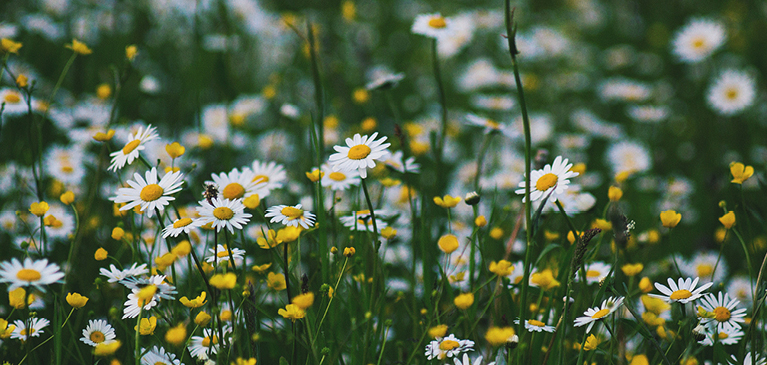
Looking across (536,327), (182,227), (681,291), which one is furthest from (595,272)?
(182,227)

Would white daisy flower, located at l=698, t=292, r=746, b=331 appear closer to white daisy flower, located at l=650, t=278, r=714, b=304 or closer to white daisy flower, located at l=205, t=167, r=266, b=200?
white daisy flower, located at l=650, t=278, r=714, b=304

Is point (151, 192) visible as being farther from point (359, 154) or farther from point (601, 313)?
point (601, 313)

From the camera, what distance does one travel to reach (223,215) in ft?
4.91

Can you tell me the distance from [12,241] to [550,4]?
567 centimetres

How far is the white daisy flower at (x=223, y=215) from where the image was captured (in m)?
1.48

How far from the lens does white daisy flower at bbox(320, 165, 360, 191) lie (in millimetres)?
1936

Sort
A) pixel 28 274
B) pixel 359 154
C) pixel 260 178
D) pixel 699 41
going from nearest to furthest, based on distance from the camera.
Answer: pixel 28 274 → pixel 359 154 → pixel 260 178 → pixel 699 41

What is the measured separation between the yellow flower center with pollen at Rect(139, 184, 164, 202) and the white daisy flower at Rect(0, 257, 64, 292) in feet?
1.06

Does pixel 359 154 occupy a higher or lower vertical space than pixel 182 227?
higher

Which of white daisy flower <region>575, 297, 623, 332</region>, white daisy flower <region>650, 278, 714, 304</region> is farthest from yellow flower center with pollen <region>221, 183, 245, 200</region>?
white daisy flower <region>650, 278, 714, 304</region>

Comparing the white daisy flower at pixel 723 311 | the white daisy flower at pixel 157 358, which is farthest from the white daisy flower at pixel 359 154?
the white daisy flower at pixel 723 311

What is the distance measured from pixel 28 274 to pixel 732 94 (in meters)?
3.99

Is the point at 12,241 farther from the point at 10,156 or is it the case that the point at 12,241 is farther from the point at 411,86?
Answer: the point at 411,86

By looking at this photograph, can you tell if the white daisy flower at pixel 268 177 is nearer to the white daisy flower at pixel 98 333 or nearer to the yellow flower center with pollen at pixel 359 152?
the yellow flower center with pollen at pixel 359 152
